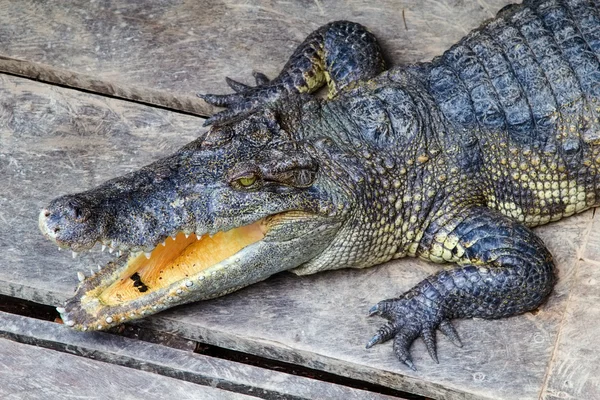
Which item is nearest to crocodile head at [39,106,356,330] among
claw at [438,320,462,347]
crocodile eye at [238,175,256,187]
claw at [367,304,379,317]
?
crocodile eye at [238,175,256,187]

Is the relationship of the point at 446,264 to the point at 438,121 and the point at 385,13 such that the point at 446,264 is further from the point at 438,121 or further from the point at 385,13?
the point at 385,13

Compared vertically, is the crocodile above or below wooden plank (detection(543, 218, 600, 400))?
above

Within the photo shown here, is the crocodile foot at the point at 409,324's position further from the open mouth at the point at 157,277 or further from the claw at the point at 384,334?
the open mouth at the point at 157,277

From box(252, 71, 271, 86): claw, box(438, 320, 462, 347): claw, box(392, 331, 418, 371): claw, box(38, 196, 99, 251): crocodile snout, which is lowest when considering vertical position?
box(392, 331, 418, 371): claw

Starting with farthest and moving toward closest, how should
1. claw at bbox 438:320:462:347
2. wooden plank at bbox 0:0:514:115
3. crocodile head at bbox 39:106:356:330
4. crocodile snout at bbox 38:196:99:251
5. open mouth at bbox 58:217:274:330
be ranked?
wooden plank at bbox 0:0:514:115, claw at bbox 438:320:462:347, open mouth at bbox 58:217:274:330, crocodile head at bbox 39:106:356:330, crocodile snout at bbox 38:196:99:251

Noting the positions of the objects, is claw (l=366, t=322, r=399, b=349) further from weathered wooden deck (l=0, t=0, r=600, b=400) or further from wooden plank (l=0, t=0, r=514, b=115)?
wooden plank (l=0, t=0, r=514, b=115)

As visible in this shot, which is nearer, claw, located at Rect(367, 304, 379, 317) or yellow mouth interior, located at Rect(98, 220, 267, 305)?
yellow mouth interior, located at Rect(98, 220, 267, 305)

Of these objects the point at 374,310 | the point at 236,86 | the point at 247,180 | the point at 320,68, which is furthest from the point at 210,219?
the point at 320,68

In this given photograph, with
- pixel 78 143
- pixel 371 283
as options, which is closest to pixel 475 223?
pixel 371 283
